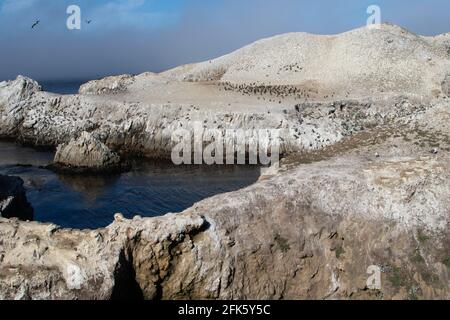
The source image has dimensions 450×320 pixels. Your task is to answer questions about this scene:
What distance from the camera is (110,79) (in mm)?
99750

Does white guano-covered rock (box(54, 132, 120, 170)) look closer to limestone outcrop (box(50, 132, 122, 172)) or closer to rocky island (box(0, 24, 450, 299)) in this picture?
limestone outcrop (box(50, 132, 122, 172))

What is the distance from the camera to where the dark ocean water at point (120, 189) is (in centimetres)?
4312

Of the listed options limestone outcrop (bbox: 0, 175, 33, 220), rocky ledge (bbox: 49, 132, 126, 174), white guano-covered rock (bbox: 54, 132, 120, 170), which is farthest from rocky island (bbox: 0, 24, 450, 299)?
white guano-covered rock (bbox: 54, 132, 120, 170)

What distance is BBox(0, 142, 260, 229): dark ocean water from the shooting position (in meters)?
43.1

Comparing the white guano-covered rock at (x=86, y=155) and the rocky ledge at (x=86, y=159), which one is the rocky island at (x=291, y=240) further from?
the white guano-covered rock at (x=86, y=155)

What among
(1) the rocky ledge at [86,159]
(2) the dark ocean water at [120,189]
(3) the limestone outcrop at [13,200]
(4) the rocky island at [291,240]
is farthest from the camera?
(1) the rocky ledge at [86,159]

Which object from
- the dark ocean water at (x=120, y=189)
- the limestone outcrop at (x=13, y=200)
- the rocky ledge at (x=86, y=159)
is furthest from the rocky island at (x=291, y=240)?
the rocky ledge at (x=86, y=159)

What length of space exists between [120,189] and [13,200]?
1249 cm

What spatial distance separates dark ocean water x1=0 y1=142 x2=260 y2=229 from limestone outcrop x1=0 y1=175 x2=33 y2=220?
4.44 ft

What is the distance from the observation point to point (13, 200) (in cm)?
3919

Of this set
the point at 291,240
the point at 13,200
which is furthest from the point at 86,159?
the point at 291,240

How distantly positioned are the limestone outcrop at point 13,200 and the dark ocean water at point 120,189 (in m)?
1.35

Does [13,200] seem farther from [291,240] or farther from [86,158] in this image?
[291,240]

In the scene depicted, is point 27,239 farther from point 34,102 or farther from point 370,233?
point 34,102
